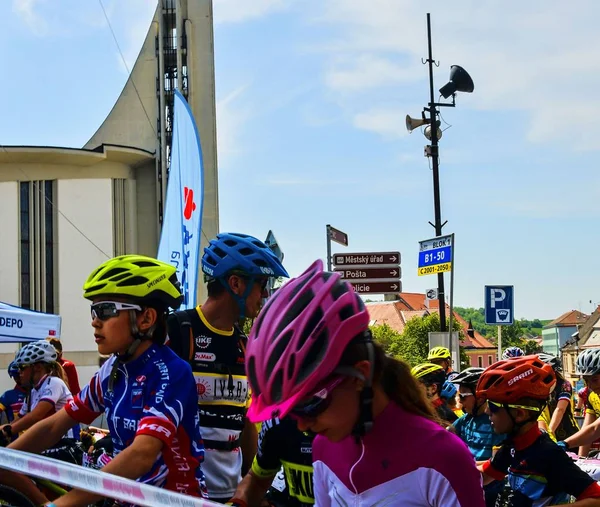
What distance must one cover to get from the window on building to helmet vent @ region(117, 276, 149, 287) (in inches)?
1281

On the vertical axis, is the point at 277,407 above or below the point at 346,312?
below

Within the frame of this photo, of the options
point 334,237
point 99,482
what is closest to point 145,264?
point 99,482

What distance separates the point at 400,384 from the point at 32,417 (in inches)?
204

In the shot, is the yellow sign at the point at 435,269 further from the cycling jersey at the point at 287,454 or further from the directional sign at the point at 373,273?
the cycling jersey at the point at 287,454

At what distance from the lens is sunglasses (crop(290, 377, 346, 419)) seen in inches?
79.7

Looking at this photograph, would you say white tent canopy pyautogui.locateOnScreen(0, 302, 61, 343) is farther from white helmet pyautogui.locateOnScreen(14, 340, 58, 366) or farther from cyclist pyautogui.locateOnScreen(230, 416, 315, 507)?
cyclist pyautogui.locateOnScreen(230, 416, 315, 507)

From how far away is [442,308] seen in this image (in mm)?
18922

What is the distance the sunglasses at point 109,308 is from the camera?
334 centimetres

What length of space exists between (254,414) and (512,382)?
2347mm

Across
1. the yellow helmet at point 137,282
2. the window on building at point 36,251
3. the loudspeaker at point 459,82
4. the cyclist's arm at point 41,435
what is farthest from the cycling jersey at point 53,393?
the window on building at point 36,251

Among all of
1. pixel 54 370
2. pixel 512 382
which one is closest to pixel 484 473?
pixel 512 382

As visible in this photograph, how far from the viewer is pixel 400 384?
2303 millimetres

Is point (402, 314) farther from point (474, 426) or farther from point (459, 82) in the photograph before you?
point (474, 426)

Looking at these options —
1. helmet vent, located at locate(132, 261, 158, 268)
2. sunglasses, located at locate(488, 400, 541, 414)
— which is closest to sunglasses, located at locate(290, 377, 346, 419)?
helmet vent, located at locate(132, 261, 158, 268)
